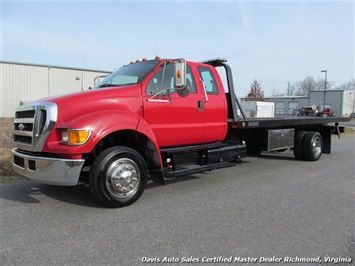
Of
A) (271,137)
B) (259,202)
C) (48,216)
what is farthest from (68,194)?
(271,137)

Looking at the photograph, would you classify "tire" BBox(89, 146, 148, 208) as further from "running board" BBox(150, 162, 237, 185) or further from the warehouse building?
the warehouse building

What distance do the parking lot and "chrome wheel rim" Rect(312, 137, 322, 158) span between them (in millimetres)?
2934

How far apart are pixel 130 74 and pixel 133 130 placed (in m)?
1.38

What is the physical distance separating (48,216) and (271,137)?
6070mm

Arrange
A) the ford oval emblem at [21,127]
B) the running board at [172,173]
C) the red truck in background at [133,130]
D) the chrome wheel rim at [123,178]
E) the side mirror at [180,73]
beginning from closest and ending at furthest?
the red truck in background at [133,130], the chrome wheel rim at [123,178], the ford oval emblem at [21,127], the side mirror at [180,73], the running board at [172,173]

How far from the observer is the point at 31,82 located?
3688 centimetres

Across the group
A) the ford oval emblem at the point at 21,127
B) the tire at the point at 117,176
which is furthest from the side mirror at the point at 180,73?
the ford oval emblem at the point at 21,127

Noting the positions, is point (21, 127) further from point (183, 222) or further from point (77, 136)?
point (183, 222)

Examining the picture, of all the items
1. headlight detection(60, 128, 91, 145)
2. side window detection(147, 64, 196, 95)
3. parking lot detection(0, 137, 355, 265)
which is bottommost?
parking lot detection(0, 137, 355, 265)

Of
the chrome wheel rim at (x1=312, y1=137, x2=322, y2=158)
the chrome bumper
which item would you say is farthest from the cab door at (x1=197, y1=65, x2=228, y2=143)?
the chrome wheel rim at (x1=312, y1=137, x2=322, y2=158)

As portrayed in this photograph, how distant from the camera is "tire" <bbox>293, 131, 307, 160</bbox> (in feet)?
Result: 33.5

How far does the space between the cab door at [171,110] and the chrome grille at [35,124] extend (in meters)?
1.53

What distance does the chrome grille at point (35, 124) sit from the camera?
506cm

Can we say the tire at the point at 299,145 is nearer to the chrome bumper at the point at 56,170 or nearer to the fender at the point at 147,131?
the fender at the point at 147,131
